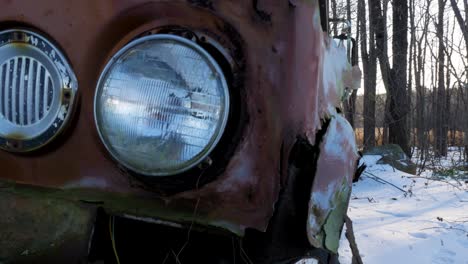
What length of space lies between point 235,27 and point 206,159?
10.7 inches

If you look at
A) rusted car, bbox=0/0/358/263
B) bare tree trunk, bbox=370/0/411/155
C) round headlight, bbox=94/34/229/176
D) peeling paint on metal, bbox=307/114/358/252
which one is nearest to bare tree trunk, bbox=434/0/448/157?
bare tree trunk, bbox=370/0/411/155

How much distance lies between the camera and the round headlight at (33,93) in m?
0.98

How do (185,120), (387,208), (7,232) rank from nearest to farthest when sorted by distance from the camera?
1. (185,120)
2. (7,232)
3. (387,208)

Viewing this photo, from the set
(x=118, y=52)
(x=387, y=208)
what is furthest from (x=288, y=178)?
(x=387, y=208)

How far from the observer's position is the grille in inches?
38.5

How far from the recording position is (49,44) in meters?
1.02

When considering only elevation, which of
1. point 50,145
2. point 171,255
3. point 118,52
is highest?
point 118,52

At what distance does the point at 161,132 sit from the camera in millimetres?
870

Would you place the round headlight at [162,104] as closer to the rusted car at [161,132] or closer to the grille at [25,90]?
the rusted car at [161,132]

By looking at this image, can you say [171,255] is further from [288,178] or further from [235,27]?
[235,27]

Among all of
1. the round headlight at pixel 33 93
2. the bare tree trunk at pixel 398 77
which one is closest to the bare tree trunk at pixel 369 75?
the bare tree trunk at pixel 398 77

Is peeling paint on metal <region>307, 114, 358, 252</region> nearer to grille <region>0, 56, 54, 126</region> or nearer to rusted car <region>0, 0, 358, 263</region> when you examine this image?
rusted car <region>0, 0, 358, 263</region>

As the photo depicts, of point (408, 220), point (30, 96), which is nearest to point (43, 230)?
point (30, 96)

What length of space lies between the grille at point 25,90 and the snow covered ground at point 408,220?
266 centimetres
